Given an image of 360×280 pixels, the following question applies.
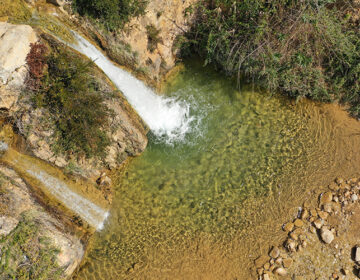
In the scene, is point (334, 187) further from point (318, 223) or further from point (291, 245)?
point (291, 245)

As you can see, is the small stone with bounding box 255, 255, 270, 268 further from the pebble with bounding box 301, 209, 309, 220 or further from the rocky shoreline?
the pebble with bounding box 301, 209, 309, 220

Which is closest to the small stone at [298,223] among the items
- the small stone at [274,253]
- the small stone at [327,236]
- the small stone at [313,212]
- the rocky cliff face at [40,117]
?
the small stone at [313,212]

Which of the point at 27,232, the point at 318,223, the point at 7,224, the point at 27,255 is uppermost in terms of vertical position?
the point at 7,224

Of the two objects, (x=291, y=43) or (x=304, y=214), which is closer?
(x=304, y=214)

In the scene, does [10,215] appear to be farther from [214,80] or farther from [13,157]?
[214,80]

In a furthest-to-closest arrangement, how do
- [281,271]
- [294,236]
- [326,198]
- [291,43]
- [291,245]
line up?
[291,43], [326,198], [294,236], [291,245], [281,271]

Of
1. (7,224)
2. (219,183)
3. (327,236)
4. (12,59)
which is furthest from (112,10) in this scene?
(327,236)
